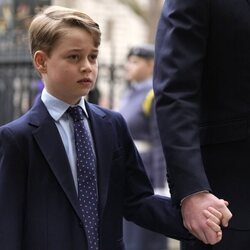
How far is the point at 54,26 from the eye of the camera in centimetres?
253

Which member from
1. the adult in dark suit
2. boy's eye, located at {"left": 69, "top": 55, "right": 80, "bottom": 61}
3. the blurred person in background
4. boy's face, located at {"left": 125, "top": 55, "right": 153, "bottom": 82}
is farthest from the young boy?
boy's face, located at {"left": 125, "top": 55, "right": 153, "bottom": 82}

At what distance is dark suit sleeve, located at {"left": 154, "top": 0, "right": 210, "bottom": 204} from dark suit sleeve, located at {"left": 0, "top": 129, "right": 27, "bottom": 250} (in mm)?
479

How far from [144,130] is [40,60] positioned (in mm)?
3263

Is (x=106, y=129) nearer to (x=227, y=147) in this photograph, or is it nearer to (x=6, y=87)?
(x=227, y=147)

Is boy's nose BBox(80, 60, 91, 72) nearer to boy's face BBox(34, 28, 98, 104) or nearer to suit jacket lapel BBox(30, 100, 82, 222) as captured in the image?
boy's face BBox(34, 28, 98, 104)

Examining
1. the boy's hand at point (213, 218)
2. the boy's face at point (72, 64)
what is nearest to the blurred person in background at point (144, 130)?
the boy's face at point (72, 64)

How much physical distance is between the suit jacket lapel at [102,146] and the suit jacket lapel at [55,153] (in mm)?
121

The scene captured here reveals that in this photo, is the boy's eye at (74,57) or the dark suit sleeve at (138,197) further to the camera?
the dark suit sleeve at (138,197)

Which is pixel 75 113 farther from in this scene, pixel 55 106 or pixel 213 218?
pixel 213 218

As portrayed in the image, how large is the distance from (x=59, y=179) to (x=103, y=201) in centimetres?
19

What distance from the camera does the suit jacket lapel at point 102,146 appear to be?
2.58m

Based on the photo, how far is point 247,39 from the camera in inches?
94.4

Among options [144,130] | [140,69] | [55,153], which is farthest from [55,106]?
[140,69]

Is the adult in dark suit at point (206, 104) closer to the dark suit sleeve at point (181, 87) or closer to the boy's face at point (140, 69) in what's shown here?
the dark suit sleeve at point (181, 87)
